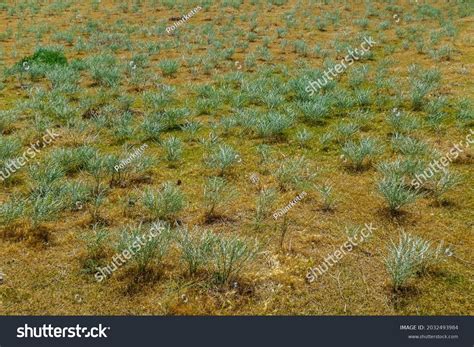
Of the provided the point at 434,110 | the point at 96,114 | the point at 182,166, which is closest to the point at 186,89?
the point at 96,114

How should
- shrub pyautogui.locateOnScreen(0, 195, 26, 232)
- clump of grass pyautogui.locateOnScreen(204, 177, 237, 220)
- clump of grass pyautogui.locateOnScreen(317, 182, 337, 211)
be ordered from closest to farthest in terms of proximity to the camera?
shrub pyautogui.locateOnScreen(0, 195, 26, 232)
clump of grass pyautogui.locateOnScreen(204, 177, 237, 220)
clump of grass pyautogui.locateOnScreen(317, 182, 337, 211)

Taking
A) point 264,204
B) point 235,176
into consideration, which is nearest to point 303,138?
point 235,176

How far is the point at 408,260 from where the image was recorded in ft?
18.0

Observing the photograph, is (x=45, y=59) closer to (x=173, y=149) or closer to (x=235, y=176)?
(x=173, y=149)

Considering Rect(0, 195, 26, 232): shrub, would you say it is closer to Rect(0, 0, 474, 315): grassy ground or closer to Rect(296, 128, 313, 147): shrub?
Rect(0, 0, 474, 315): grassy ground

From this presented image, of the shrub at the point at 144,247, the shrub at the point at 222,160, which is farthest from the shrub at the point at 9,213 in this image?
the shrub at the point at 222,160

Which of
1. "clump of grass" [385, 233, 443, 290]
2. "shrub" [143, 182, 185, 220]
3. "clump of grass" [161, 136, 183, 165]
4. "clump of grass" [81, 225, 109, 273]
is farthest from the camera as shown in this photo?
"clump of grass" [161, 136, 183, 165]

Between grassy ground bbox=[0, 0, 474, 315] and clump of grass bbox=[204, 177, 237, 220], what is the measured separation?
100mm

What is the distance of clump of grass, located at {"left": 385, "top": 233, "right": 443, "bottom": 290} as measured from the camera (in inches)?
214

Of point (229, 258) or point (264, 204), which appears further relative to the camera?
point (264, 204)

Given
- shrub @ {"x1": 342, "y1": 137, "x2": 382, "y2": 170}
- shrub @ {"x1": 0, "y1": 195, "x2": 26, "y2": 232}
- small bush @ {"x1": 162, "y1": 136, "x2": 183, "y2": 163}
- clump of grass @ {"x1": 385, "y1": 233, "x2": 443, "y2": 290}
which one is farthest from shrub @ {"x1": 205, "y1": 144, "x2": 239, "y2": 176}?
clump of grass @ {"x1": 385, "y1": 233, "x2": 443, "y2": 290}

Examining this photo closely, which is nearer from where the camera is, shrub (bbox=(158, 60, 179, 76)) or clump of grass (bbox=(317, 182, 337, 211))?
clump of grass (bbox=(317, 182, 337, 211))

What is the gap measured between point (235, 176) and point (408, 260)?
384 centimetres

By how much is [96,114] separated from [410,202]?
8200mm
